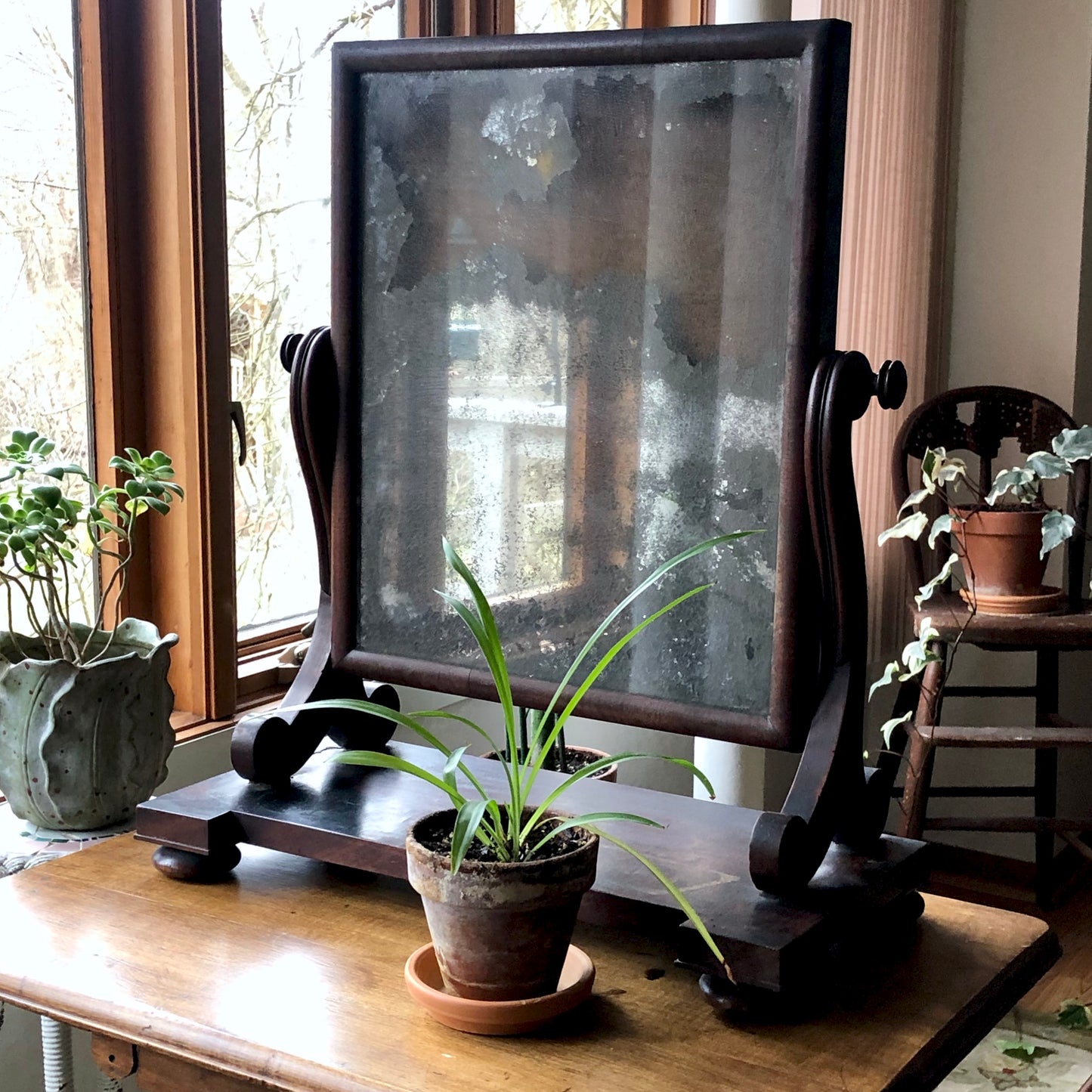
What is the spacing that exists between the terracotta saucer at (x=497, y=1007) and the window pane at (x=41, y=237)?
95 centimetres

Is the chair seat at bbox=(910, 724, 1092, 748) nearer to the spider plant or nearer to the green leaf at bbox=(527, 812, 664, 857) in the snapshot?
the spider plant

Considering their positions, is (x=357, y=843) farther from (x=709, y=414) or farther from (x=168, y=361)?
(x=168, y=361)

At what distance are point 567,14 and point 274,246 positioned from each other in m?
1.03

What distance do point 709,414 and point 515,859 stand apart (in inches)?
14.7

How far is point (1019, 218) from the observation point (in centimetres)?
306

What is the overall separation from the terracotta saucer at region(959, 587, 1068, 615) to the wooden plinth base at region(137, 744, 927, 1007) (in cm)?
171

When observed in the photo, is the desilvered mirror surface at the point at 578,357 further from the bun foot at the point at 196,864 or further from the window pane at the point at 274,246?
the window pane at the point at 274,246

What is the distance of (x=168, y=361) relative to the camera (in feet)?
5.85

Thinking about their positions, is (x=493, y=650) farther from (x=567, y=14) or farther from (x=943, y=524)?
(x=567, y=14)

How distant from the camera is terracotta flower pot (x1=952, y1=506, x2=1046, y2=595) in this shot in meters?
2.68

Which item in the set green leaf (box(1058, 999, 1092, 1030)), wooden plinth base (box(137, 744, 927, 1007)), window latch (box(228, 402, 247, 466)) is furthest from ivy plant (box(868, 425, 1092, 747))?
wooden plinth base (box(137, 744, 927, 1007))

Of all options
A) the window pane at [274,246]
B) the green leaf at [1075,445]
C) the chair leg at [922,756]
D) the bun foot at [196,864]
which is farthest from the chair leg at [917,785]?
the bun foot at [196,864]

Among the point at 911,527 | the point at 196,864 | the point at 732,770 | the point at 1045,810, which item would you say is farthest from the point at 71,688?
the point at 1045,810

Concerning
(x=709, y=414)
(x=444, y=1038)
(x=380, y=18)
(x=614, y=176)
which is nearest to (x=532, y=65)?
(x=614, y=176)
